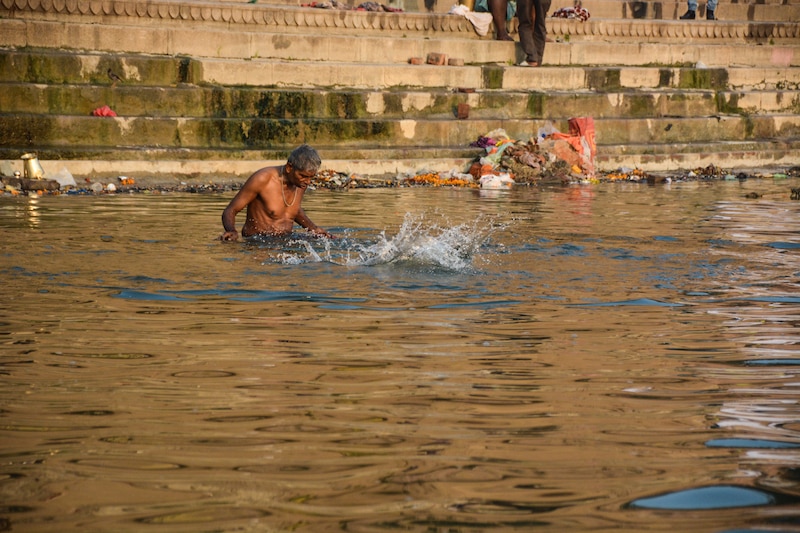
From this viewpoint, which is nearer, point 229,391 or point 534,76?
point 229,391

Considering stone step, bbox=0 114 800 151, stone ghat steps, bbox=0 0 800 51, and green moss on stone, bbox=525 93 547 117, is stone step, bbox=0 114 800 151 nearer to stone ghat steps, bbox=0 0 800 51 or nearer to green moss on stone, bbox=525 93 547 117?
green moss on stone, bbox=525 93 547 117

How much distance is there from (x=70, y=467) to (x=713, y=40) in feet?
57.3

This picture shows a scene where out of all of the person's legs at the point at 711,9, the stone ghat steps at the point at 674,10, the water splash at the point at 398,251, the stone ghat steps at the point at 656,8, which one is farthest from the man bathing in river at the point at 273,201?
the person's legs at the point at 711,9

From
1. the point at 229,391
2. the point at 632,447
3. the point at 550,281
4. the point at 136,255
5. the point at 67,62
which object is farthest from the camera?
the point at 67,62

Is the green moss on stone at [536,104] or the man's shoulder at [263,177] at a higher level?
the green moss on stone at [536,104]

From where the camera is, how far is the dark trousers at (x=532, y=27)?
16078 millimetres

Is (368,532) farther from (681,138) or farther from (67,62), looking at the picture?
(681,138)

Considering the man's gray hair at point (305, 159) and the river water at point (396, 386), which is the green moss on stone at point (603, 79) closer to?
the river water at point (396, 386)

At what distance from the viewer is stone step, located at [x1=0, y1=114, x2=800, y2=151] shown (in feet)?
41.1

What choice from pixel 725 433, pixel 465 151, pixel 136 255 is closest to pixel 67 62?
pixel 465 151

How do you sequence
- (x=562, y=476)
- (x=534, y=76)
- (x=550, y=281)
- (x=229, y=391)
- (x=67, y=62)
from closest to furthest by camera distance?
1. (x=562, y=476)
2. (x=229, y=391)
3. (x=550, y=281)
4. (x=67, y=62)
5. (x=534, y=76)

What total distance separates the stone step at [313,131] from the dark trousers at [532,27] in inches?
44.6

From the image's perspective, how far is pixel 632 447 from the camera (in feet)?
10.6

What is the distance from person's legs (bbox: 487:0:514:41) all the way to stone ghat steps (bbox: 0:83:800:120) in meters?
1.08
